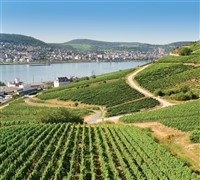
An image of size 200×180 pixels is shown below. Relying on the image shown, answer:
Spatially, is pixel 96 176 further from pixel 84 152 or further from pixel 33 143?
pixel 33 143

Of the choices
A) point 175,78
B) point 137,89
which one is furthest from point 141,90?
point 175,78

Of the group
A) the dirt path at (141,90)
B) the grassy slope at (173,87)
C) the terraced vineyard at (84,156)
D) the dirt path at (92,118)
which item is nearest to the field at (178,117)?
the grassy slope at (173,87)

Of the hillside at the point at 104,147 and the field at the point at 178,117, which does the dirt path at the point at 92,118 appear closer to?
the hillside at the point at 104,147

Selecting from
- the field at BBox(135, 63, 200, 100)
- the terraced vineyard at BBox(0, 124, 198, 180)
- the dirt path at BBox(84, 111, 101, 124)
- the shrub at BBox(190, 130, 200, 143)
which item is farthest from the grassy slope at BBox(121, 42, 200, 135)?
the terraced vineyard at BBox(0, 124, 198, 180)

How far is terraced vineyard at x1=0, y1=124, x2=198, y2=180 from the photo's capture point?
95.0 feet

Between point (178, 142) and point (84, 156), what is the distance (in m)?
13.0

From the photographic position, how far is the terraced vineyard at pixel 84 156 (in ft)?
95.0

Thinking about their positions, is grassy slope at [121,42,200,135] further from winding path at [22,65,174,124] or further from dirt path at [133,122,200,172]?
winding path at [22,65,174,124]

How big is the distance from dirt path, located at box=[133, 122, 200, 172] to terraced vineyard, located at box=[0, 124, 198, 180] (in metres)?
2.24

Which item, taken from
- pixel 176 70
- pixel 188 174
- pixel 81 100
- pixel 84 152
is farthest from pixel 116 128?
pixel 176 70

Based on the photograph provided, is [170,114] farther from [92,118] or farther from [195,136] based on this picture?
[92,118]

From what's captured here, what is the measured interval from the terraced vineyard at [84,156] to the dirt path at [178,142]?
7.36 feet

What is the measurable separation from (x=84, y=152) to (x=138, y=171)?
8.46m

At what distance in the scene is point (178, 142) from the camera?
132ft
